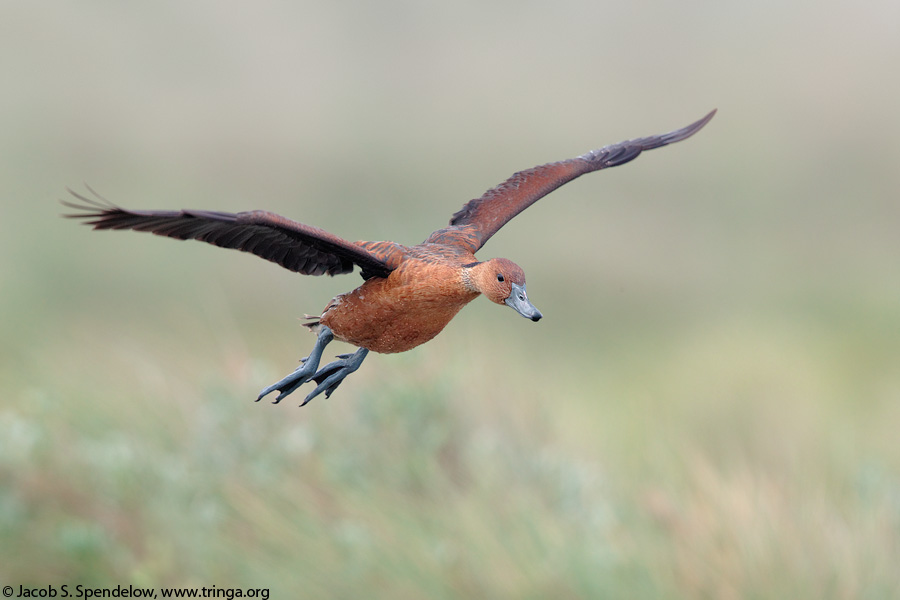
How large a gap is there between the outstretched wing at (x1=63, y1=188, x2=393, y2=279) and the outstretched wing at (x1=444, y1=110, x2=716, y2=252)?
1.79 feet

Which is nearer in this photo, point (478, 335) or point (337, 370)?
point (337, 370)

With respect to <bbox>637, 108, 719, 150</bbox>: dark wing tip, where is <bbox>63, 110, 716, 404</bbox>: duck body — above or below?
below

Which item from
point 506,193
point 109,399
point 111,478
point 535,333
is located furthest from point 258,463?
point 535,333

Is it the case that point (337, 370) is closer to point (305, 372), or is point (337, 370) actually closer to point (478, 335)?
point (305, 372)

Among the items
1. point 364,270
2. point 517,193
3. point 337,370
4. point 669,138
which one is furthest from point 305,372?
point 669,138

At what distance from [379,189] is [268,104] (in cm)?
623

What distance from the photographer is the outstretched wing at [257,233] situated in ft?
10.3

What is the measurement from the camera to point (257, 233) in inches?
142

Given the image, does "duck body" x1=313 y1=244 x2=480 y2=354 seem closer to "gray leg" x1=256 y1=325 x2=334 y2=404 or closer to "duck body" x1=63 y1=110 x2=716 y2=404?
"duck body" x1=63 y1=110 x2=716 y2=404

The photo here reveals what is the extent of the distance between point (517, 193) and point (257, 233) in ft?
4.92

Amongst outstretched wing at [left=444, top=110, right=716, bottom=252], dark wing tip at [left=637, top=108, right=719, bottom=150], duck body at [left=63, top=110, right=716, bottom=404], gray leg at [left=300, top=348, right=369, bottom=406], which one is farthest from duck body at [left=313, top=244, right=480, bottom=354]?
dark wing tip at [left=637, top=108, right=719, bottom=150]

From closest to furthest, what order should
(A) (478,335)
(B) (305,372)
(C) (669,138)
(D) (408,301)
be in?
1. (D) (408,301)
2. (B) (305,372)
3. (C) (669,138)
4. (A) (478,335)

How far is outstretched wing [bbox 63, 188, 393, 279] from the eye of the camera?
3143mm

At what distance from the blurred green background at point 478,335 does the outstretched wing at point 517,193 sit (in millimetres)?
1752
